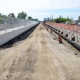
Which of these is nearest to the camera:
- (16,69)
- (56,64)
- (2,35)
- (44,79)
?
(44,79)

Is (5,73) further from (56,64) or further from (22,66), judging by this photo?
(56,64)

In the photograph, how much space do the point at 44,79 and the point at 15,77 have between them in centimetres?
117

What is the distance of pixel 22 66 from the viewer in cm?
948

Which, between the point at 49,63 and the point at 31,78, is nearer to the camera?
the point at 31,78

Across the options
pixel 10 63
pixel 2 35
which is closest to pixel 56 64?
pixel 10 63

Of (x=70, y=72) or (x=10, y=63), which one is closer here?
(x=70, y=72)

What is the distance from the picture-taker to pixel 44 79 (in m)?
7.62

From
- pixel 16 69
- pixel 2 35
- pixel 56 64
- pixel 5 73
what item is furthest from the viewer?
pixel 2 35

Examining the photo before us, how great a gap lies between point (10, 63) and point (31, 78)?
8.51ft

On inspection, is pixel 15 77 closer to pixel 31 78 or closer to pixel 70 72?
pixel 31 78

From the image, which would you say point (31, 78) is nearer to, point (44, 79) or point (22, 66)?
point (44, 79)

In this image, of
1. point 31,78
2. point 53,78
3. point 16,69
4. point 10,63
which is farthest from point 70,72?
point 10,63

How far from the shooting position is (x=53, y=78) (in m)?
7.72

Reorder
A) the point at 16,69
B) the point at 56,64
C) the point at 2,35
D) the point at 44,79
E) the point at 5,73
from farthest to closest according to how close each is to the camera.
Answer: the point at 2,35, the point at 56,64, the point at 16,69, the point at 5,73, the point at 44,79
